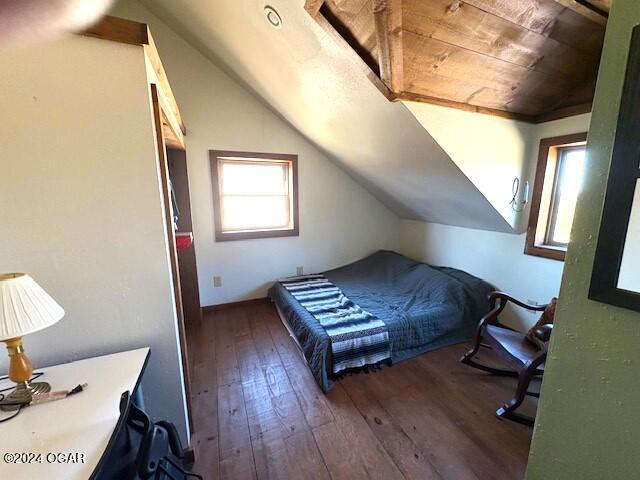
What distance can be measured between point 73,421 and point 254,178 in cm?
270

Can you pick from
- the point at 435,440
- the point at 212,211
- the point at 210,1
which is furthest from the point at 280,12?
the point at 435,440

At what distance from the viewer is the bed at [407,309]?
208 centimetres

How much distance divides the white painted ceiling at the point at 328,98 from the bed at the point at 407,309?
701 mm

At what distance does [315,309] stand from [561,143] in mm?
2403

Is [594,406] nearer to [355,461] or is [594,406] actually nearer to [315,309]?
[355,461]

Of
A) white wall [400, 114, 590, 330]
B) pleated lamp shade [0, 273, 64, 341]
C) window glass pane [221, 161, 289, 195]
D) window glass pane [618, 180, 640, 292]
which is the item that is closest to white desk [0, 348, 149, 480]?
pleated lamp shade [0, 273, 64, 341]

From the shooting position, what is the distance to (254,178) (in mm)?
3154

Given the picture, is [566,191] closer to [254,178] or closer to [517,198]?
[517,198]

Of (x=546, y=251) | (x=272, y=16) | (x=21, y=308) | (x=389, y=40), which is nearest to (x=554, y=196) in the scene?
(x=546, y=251)

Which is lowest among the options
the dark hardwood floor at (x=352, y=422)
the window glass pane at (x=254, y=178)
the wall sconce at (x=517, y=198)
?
the dark hardwood floor at (x=352, y=422)

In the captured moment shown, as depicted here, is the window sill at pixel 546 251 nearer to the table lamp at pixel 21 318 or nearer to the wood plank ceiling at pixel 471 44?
the wood plank ceiling at pixel 471 44

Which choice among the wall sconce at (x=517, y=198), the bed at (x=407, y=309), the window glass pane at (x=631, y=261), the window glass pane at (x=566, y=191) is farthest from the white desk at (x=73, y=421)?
the window glass pane at (x=566, y=191)

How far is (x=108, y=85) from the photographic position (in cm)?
99

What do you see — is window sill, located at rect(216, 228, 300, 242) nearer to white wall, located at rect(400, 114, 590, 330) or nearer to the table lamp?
white wall, located at rect(400, 114, 590, 330)
